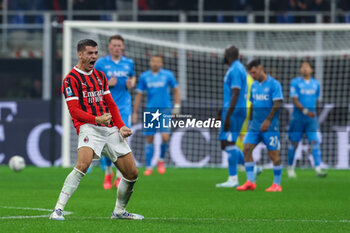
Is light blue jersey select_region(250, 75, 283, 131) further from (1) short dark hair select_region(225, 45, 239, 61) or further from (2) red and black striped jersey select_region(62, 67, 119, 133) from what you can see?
(2) red and black striped jersey select_region(62, 67, 119, 133)

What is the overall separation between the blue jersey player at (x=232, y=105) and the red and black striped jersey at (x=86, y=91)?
14.7ft

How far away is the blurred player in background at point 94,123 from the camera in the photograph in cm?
732

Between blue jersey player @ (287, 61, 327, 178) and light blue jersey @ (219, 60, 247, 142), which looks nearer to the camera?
light blue jersey @ (219, 60, 247, 142)

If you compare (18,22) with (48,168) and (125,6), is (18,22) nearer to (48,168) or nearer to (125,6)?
(125,6)

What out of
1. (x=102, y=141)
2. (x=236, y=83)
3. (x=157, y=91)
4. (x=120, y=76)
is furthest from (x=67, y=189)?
(x=157, y=91)

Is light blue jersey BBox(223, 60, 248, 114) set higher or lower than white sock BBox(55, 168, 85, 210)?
higher

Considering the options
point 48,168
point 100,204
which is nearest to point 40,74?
point 48,168

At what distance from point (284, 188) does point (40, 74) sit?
9665mm

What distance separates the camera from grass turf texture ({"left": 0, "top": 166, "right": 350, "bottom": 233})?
7.05m

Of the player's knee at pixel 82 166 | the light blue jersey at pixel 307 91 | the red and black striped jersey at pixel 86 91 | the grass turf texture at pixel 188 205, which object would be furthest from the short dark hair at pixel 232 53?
the player's knee at pixel 82 166

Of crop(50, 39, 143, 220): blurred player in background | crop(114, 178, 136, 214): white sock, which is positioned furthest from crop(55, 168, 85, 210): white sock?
crop(114, 178, 136, 214): white sock

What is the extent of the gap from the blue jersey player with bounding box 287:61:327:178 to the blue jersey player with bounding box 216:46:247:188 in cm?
272

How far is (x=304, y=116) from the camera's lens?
14.8 m

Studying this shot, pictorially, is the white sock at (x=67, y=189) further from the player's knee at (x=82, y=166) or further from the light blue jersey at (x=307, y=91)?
the light blue jersey at (x=307, y=91)
